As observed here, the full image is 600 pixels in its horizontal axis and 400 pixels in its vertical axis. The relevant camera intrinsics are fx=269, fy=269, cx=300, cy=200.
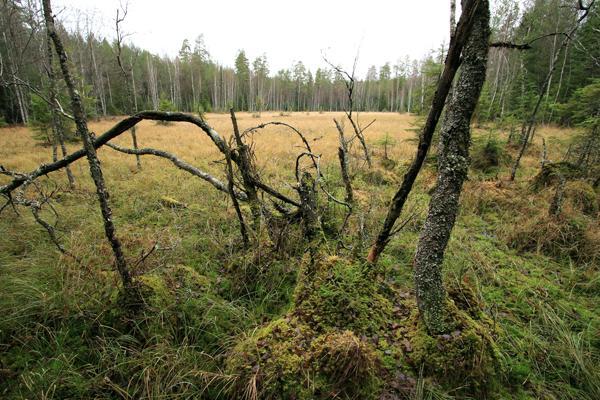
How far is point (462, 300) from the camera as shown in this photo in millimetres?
2352

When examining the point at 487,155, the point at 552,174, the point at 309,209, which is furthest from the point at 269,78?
the point at 309,209

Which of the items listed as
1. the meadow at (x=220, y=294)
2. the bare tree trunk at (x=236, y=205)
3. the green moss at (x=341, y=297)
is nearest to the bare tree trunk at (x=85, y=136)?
the meadow at (x=220, y=294)

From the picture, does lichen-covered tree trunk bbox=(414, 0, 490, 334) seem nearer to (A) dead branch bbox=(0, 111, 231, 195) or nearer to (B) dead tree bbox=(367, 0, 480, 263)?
(B) dead tree bbox=(367, 0, 480, 263)

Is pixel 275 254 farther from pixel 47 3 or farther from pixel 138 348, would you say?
pixel 47 3

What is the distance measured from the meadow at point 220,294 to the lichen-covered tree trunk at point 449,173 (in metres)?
0.43

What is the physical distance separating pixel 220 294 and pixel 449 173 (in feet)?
8.74

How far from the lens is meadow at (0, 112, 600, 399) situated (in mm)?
2041

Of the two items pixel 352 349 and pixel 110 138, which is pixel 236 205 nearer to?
pixel 110 138

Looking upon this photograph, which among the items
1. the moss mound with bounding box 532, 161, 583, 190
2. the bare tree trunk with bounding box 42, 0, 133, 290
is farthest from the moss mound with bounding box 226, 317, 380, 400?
the moss mound with bounding box 532, 161, 583, 190

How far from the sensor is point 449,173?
1.76m

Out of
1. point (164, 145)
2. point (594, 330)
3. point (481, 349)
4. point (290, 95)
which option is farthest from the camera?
point (290, 95)

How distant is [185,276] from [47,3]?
107 inches

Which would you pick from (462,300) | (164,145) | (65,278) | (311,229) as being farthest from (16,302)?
(164,145)

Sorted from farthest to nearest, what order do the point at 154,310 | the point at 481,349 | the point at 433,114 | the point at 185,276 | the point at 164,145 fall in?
the point at 164,145 → the point at 185,276 → the point at 154,310 → the point at 481,349 → the point at 433,114
